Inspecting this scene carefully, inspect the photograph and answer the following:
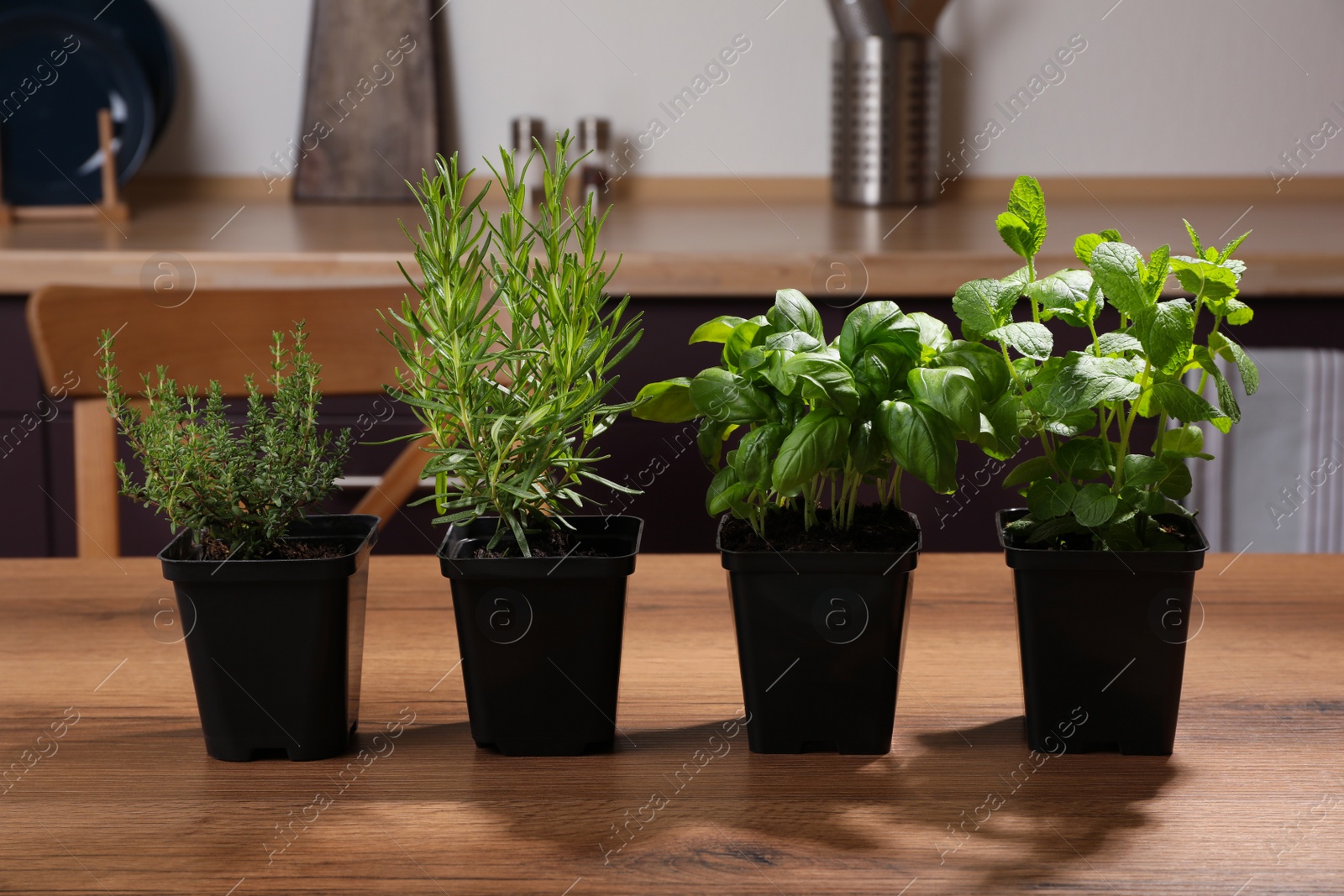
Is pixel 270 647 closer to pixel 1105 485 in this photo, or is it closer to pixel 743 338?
pixel 743 338

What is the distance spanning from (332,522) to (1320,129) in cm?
228

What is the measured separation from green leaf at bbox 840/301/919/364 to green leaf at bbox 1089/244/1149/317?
0.29 feet

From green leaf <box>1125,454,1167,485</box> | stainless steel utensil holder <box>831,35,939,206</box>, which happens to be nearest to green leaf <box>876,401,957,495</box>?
green leaf <box>1125,454,1167,485</box>

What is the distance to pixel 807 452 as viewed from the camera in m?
0.54

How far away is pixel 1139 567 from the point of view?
567 millimetres

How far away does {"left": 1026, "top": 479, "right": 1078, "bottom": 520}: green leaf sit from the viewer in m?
0.58

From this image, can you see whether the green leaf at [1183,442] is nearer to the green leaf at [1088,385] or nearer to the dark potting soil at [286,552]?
the green leaf at [1088,385]

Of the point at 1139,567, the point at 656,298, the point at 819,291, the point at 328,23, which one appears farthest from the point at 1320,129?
the point at 1139,567

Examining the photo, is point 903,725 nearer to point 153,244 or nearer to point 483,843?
point 483,843

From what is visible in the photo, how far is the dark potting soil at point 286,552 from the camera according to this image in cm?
58

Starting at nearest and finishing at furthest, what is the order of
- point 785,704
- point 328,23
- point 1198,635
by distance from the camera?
point 785,704 → point 1198,635 → point 328,23

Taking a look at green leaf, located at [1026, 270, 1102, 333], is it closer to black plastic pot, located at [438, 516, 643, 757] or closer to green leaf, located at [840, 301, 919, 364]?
green leaf, located at [840, 301, 919, 364]

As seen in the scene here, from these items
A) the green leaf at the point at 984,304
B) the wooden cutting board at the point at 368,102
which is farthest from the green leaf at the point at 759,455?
the wooden cutting board at the point at 368,102

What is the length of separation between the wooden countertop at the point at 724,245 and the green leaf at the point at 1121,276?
0.96 metres
